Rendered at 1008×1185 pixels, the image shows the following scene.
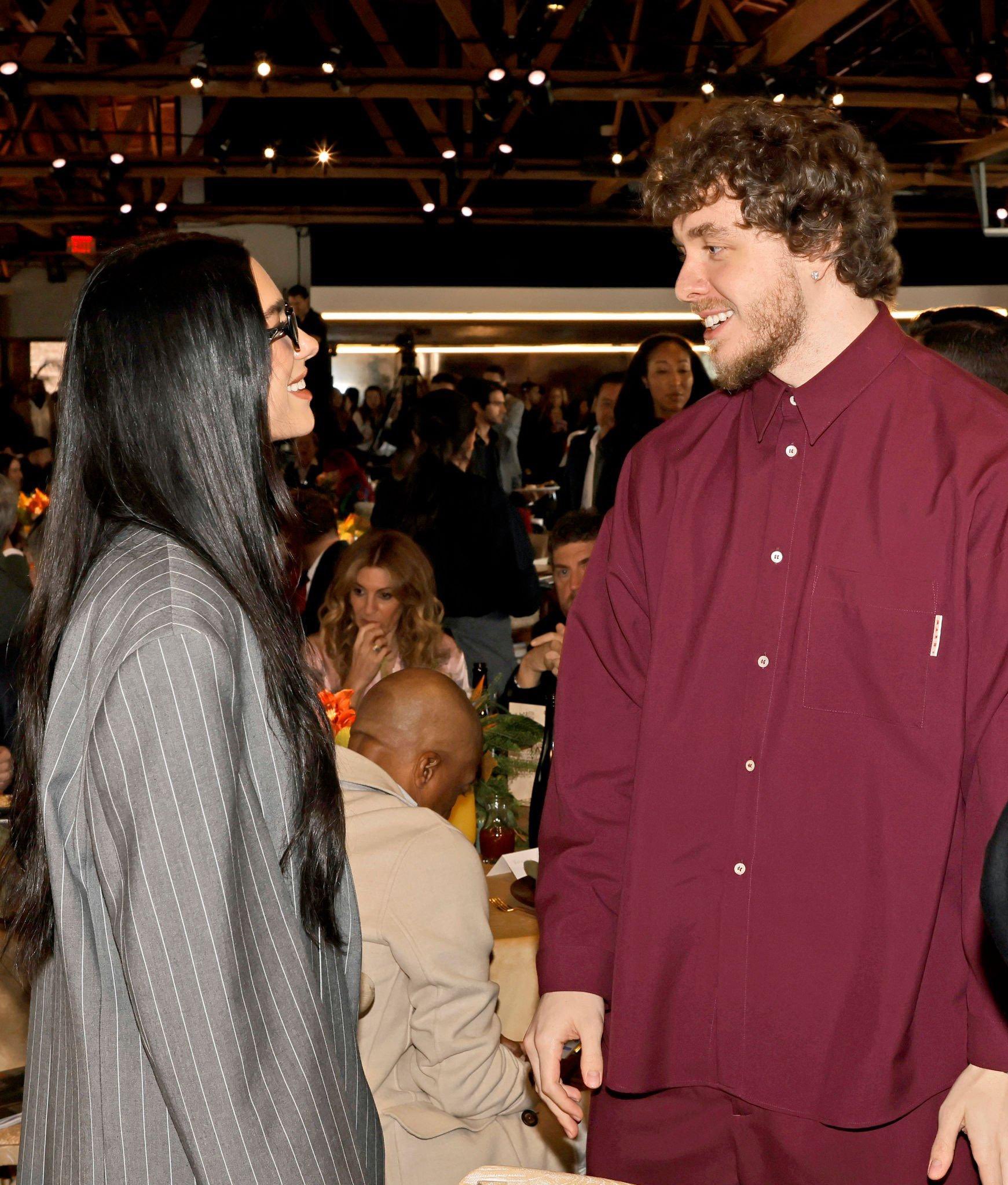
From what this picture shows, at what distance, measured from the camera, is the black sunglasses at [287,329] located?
1.28 metres

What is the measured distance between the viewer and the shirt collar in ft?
5.00

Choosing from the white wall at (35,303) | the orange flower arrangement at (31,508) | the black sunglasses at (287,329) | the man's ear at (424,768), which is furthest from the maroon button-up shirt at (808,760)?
the white wall at (35,303)

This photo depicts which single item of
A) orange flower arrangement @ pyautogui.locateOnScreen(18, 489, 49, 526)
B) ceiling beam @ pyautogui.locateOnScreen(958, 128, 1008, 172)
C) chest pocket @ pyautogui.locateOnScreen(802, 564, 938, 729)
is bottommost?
chest pocket @ pyautogui.locateOnScreen(802, 564, 938, 729)

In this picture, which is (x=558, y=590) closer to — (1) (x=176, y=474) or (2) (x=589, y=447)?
(2) (x=589, y=447)

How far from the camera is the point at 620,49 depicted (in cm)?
1379

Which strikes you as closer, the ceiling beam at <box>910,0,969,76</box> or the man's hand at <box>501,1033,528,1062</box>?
the man's hand at <box>501,1033,528,1062</box>

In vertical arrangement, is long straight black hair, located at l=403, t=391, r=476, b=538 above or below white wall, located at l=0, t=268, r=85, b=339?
below

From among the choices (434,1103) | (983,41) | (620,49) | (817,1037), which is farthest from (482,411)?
(620,49)

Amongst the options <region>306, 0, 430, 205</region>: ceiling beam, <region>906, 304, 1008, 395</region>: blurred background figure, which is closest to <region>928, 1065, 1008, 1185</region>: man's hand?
<region>906, 304, 1008, 395</region>: blurred background figure

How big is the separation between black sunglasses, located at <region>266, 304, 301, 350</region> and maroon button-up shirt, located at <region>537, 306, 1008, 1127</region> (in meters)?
0.55

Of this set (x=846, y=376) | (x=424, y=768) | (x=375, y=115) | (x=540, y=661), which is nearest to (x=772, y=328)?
(x=846, y=376)

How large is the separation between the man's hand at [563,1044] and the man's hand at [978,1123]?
0.41 metres

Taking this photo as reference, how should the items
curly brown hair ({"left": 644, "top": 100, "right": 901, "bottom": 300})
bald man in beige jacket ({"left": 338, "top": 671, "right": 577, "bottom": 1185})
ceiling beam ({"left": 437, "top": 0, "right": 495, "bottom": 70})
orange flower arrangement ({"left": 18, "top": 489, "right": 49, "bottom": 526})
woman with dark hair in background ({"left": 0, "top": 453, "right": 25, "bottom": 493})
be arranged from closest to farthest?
curly brown hair ({"left": 644, "top": 100, "right": 901, "bottom": 300}), bald man in beige jacket ({"left": 338, "top": 671, "right": 577, "bottom": 1185}), orange flower arrangement ({"left": 18, "top": 489, "right": 49, "bottom": 526}), woman with dark hair in background ({"left": 0, "top": 453, "right": 25, "bottom": 493}), ceiling beam ({"left": 437, "top": 0, "right": 495, "bottom": 70})

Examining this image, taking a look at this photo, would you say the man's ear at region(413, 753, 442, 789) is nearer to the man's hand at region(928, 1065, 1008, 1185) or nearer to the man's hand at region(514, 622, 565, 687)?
the man's hand at region(514, 622, 565, 687)
